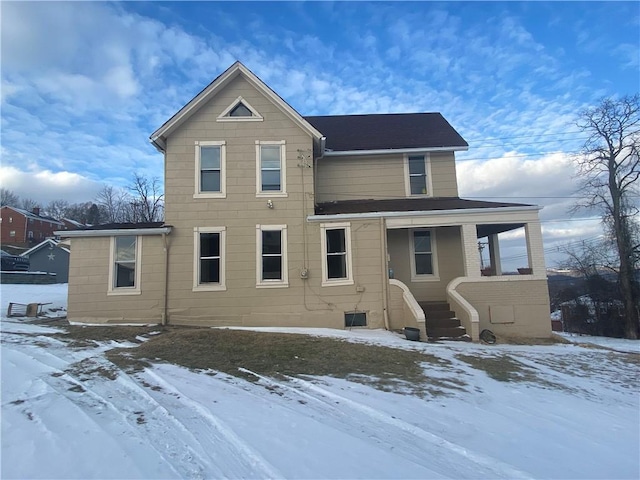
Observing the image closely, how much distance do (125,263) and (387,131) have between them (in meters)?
11.1

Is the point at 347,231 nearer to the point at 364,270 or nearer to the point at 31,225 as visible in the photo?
the point at 364,270

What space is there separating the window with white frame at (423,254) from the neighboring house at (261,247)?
3.97ft

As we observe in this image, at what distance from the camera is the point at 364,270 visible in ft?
39.5

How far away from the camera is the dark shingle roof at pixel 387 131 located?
1434 cm

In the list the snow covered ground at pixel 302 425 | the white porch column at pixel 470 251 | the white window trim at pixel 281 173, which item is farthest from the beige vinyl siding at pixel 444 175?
the snow covered ground at pixel 302 425

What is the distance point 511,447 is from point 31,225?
255 ft

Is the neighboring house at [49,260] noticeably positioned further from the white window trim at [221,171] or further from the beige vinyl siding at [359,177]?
the beige vinyl siding at [359,177]

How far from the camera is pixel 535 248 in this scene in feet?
38.6

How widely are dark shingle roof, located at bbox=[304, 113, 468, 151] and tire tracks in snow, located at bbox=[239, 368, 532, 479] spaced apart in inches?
425

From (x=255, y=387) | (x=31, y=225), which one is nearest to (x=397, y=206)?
(x=255, y=387)

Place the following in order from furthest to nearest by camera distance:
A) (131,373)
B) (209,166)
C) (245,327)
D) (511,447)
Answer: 1. (209,166)
2. (245,327)
3. (131,373)
4. (511,447)

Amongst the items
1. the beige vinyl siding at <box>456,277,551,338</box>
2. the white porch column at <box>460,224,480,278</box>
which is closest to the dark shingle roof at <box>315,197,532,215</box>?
the white porch column at <box>460,224,480,278</box>

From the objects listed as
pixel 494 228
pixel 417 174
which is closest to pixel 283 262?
pixel 417 174

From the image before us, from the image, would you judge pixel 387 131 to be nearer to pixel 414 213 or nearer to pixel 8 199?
pixel 414 213
